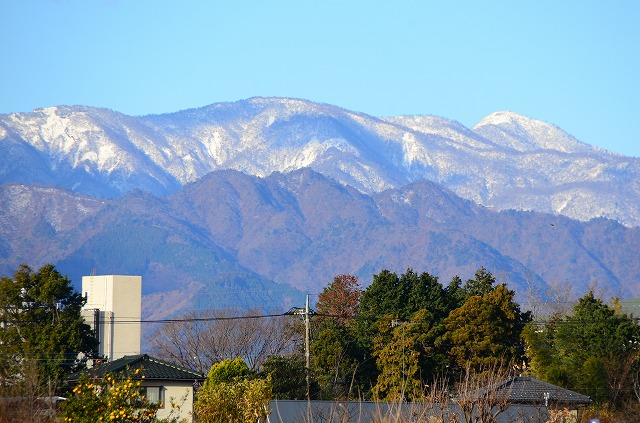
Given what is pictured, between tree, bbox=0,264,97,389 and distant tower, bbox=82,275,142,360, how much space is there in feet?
94.3

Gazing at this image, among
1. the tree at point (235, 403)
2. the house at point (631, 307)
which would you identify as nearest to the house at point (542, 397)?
the tree at point (235, 403)

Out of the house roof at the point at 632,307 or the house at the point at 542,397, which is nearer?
the house at the point at 542,397

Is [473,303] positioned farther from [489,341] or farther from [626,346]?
Answer: [626,346]

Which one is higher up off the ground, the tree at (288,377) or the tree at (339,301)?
the tree at (339,301)

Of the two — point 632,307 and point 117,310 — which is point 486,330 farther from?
point 632,307

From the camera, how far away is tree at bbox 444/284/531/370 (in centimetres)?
7188

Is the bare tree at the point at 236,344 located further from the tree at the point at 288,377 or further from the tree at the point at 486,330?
the tree at the point at 288,377

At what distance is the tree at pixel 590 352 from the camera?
225 ft

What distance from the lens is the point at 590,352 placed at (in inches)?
2913

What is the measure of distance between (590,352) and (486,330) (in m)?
6.54

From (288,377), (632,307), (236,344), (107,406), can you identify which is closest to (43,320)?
(288,377)

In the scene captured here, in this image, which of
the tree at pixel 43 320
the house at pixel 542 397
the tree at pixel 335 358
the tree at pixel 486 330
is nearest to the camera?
the house at pixel 542 397

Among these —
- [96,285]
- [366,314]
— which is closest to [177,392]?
[366,314]

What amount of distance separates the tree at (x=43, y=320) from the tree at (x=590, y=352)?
25724 millimetres
